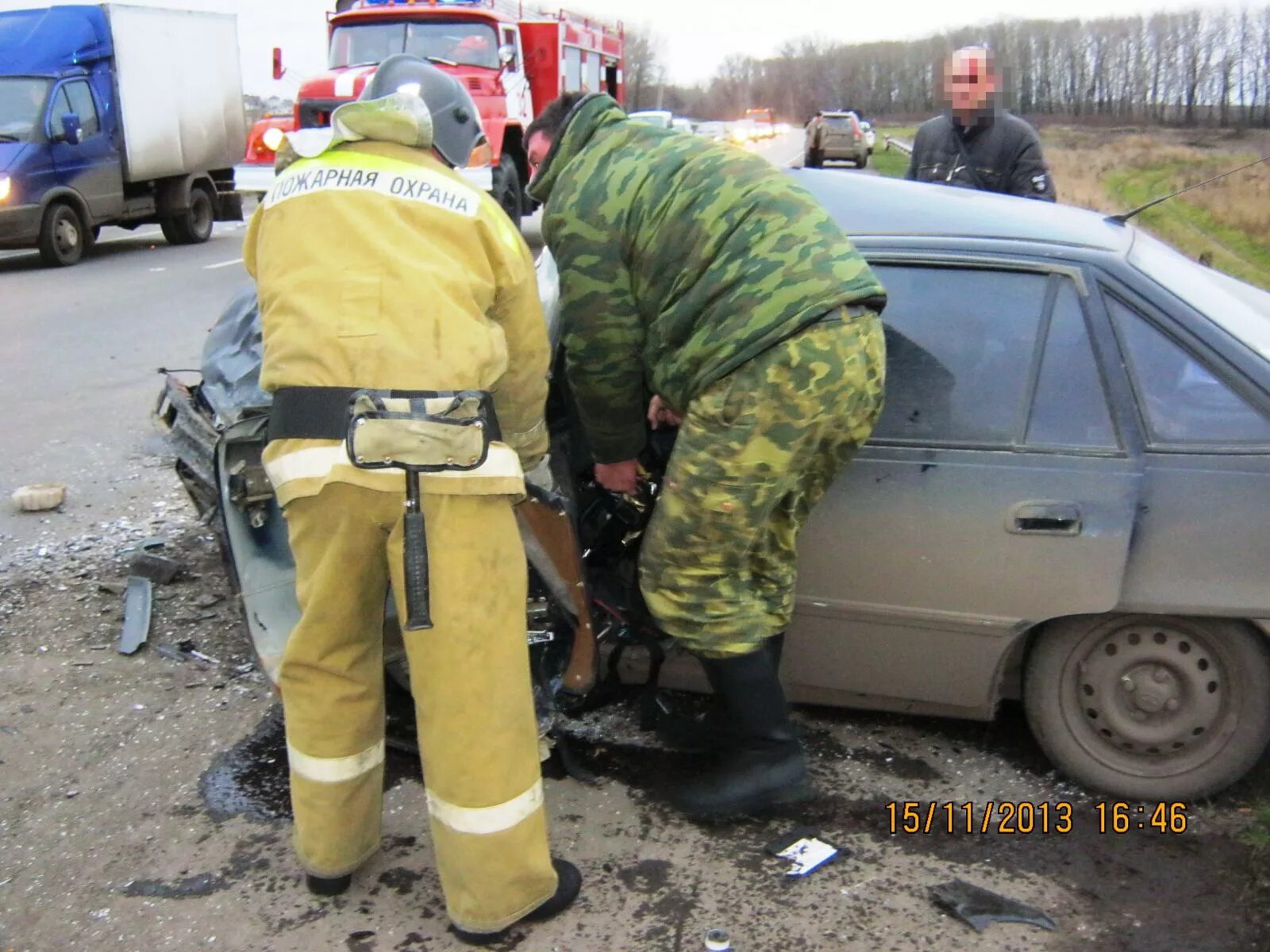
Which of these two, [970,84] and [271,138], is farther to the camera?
[271,138]

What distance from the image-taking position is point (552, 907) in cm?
263

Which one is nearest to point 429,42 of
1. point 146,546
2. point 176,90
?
point 176,90

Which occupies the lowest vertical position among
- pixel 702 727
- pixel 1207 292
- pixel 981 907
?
pixel 981 907

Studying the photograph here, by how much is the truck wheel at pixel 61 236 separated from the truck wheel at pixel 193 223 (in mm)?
1879

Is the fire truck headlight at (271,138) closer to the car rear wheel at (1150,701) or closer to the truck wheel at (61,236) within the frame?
the truck wheel at (61,236)

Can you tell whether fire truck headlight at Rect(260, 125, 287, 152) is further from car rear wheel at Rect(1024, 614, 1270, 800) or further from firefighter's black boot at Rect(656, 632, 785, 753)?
car rear wheel at Rect(1024, 614, 1270, 800)

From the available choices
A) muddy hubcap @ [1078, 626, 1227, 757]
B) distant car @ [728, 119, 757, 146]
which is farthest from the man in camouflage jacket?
distant car @ [728, 119, 757, 146]

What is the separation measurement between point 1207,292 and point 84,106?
1349 cm

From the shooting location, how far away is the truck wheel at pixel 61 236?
12.9 metres

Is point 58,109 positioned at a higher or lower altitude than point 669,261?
higher

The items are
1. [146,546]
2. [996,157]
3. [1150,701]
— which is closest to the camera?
[1150,701]

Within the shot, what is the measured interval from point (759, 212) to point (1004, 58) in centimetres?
332

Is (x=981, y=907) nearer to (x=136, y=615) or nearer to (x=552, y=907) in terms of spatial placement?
(x=552, y=907)

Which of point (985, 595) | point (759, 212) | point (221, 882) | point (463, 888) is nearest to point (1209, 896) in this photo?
point (985, 595)
